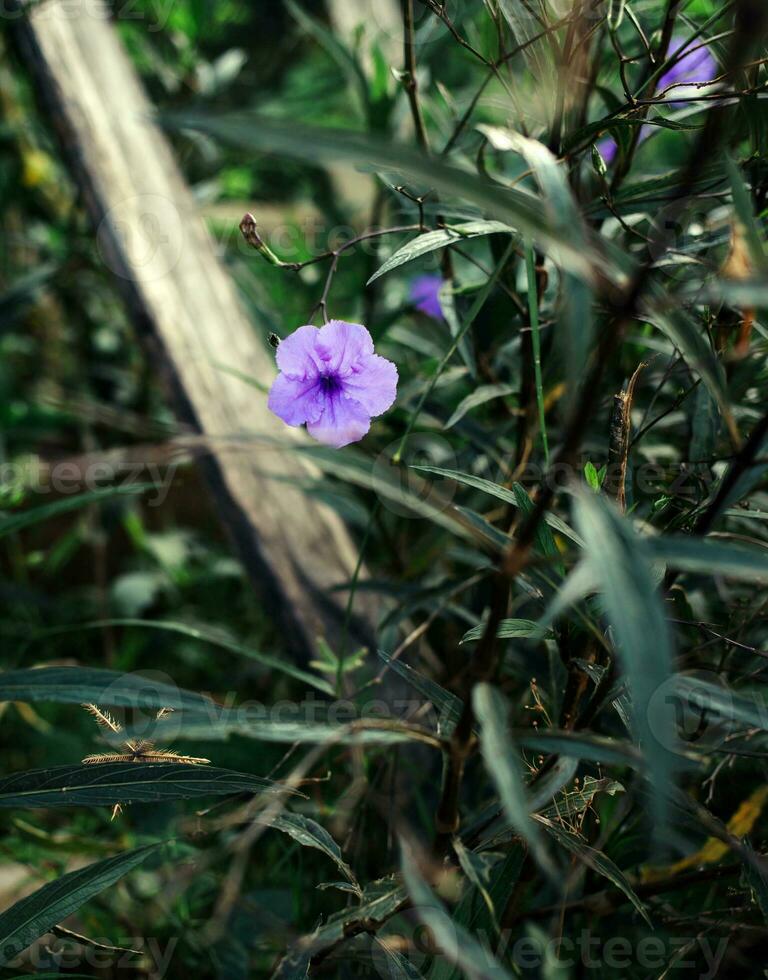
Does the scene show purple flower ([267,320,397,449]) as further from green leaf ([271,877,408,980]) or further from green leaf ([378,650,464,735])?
green leaf ([271,877,408,980])

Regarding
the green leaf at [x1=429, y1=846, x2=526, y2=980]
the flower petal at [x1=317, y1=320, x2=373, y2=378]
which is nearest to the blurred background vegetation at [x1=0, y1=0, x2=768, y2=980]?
the green leaf at [x1=429, y1=846, x2=526, y2=980]

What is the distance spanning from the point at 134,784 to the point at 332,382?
31 centimetres

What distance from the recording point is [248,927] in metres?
0.81

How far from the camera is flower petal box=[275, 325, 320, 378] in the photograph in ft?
1.87

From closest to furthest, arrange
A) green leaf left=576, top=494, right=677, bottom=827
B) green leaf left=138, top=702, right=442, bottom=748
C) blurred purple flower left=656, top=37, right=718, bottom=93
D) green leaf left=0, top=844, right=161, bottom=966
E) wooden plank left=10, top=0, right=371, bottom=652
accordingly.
→ green leaf left=576, top=494, right=677, bottom=827, green leaf left=138, top=702, right=442, bottom=748, green leaf left=0, top=844, right=161, bottom=966, blurred purple flower left=656, top=37, right=718, bottom=93, wooden plank left=10, top=0, right=371, bottom=652

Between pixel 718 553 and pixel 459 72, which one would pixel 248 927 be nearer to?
pixel 718 553

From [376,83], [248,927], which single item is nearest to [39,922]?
[248,927]

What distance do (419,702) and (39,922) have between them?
0.37 metres

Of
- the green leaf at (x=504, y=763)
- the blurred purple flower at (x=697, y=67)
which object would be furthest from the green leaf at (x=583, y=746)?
the blurred purple flower at (x=697, y=67)

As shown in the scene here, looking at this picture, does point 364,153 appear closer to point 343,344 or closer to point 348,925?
point 343,344

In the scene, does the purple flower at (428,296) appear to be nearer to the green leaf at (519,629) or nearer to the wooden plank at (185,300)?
the wooden plank at (185,300)

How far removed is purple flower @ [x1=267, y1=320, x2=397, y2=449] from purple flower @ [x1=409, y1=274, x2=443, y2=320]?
1.12ft

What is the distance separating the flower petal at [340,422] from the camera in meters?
0.59

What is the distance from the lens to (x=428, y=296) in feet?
3.44
